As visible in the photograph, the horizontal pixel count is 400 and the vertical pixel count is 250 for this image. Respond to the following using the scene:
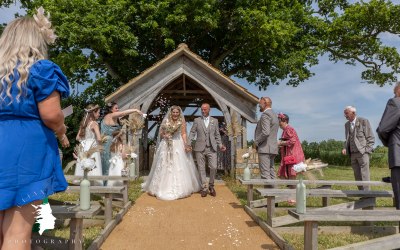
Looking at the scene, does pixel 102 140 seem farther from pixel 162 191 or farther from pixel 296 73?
pixel 296 73

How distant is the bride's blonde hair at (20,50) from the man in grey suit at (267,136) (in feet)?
19.2

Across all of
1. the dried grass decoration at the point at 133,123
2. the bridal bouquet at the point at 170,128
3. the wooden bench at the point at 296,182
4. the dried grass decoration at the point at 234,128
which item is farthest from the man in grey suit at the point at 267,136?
the dried grass decoration at the point at 133,123

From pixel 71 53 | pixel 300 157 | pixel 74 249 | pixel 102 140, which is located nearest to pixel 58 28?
pixel 71 53

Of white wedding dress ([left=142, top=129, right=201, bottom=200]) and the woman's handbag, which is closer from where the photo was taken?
the woman's handbag

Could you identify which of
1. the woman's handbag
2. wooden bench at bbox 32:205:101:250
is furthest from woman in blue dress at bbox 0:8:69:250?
the woman's handbag

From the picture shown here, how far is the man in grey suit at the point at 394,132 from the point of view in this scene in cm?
495

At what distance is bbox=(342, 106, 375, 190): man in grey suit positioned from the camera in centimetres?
829

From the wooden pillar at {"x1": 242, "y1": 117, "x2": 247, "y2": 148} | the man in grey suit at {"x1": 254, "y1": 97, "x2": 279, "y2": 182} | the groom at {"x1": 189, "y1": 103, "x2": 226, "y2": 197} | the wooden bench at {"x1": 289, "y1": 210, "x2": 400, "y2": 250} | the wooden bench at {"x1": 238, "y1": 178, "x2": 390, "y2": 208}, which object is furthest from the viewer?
the wooden pillar at {"x1": 242, "y1": 117, "x2": 247, "y2": 148}

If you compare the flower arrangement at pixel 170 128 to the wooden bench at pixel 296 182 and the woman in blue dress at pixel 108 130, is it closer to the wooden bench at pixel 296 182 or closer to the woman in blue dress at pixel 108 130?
the woman in blue dress at pixel 108 130

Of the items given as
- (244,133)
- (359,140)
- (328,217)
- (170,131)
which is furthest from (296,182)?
(244,133)

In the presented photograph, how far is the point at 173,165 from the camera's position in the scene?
9.30 m

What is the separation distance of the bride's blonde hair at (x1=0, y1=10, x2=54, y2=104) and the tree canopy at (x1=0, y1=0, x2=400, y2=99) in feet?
51.2

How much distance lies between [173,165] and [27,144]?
23.0ft

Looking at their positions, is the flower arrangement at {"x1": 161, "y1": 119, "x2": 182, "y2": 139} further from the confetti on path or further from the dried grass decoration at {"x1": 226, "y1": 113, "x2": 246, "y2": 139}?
the dried grass decoration at {"x1": 226, "y1": 113, "x2": 246, "y2": 139}
